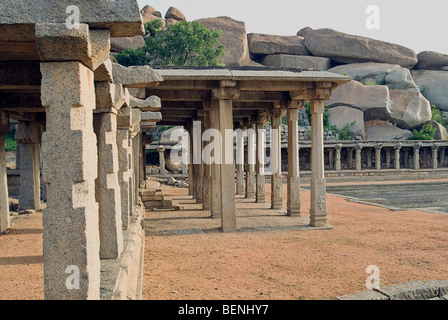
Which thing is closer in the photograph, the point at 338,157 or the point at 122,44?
the point at 338,157

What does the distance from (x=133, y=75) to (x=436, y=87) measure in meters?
46.3

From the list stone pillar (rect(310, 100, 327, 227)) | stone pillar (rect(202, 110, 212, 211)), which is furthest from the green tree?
stone pillar (rect(310, 100, 327, 227))

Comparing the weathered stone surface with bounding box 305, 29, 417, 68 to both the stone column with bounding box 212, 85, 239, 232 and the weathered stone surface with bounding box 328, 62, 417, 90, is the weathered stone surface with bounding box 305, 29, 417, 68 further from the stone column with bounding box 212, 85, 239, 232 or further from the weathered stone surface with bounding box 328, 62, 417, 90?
the stone column with bounding box 212, 85, 239, 232

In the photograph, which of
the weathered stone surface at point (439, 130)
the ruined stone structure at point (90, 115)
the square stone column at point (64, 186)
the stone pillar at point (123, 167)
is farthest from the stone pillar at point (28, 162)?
the weathered stone surface at point (439, 130)

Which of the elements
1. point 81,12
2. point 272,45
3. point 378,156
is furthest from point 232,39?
point 81,12

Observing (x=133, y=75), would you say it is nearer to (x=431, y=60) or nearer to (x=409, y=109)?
(x=409, y=109)

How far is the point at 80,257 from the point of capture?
12.4 feet

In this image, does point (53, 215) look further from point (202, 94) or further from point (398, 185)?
point (398, 185)

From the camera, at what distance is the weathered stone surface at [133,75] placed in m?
6.36

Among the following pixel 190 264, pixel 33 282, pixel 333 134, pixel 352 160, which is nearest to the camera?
pixel 33 282

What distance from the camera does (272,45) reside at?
46.3m

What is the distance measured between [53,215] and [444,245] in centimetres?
912

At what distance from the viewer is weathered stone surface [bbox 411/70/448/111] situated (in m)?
44.4

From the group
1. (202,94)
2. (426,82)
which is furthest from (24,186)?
(426,82)
